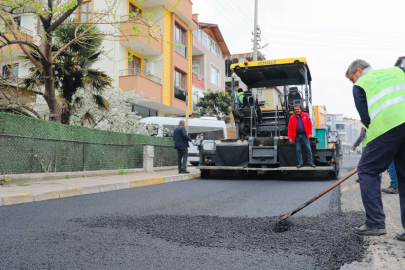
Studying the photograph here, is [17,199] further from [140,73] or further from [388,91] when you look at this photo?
[140,73]

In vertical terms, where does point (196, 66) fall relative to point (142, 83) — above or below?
above

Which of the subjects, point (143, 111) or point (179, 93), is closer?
point (143, 111)

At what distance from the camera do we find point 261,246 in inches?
138

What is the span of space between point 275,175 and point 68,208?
27.0 feet

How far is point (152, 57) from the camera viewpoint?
23.8 metres

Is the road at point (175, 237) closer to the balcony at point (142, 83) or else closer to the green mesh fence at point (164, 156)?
the green mesh fence at point (164, 156)

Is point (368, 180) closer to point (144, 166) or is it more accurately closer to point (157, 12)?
point (144, 166)

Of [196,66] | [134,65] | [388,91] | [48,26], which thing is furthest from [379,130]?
[196,66]

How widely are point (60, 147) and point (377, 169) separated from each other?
8915mm

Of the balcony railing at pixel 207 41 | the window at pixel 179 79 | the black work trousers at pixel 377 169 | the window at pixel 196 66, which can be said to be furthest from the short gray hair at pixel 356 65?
the window at pixel 196 66

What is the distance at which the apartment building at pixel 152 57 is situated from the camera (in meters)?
21.0

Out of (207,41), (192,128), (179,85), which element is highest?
(207,41)

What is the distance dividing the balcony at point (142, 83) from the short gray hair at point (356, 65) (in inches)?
667

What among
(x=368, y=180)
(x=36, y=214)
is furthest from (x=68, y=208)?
(x=368, y=180)
